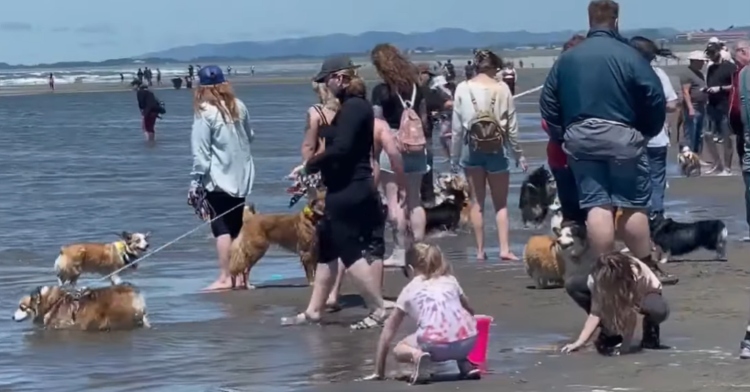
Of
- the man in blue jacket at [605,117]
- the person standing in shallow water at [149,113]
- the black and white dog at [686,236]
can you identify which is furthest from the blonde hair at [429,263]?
the person standing in shallow water at [149,113]

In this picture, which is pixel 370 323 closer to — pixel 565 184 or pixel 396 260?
pixel 565 184

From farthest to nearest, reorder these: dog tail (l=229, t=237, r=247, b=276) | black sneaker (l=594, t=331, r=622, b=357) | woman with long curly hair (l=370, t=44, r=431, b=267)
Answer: dog tail (l=229, t=237, r=247, b=276), woman with long curly hair (l=370, t=44, r=431, b=267), black sneaker (l=594, t=331, r=622, b=357)

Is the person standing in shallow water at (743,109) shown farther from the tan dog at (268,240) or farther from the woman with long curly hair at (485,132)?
the tan dog at (268,240)

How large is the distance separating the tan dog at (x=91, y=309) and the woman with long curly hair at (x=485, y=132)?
311cm

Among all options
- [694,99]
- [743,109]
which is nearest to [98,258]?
[743,109]

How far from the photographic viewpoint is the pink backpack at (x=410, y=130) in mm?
11266

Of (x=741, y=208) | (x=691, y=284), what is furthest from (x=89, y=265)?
(x=741, y=208)

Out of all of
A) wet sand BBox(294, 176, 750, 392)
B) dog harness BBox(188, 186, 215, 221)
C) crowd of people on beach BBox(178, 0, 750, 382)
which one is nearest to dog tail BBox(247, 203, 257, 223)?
crowd of people on beach BBox(178, 0, 750, 382)

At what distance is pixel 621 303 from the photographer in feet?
25.8

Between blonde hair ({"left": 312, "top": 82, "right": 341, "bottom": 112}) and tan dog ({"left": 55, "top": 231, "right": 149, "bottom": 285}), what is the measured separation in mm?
2889

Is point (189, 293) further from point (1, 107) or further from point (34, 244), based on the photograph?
point (1, 107)

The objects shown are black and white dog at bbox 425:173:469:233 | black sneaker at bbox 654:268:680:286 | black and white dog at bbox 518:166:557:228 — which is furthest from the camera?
black and white dog at bbox 518:166:557:228

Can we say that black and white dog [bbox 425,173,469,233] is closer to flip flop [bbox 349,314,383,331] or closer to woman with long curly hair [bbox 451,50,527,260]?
woman with long curly hair [bbox 451,50,527,260]

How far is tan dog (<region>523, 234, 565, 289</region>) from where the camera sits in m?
10.3
